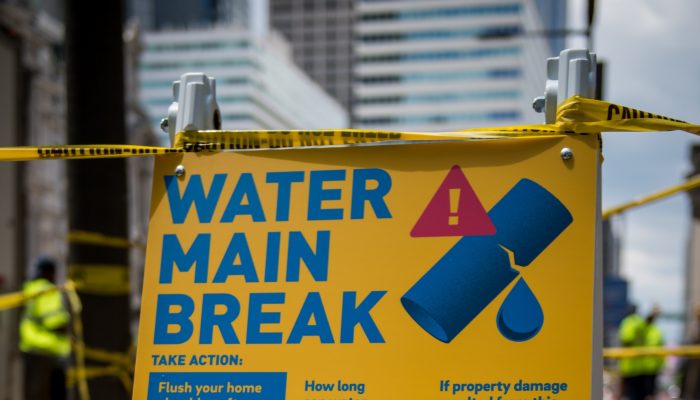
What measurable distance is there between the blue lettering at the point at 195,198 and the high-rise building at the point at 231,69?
154m

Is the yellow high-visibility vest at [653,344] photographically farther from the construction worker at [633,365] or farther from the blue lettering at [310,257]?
the blue lettering at [310,257]

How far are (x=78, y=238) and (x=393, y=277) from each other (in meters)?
4.05

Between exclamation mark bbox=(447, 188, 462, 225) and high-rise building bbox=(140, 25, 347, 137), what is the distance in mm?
154514

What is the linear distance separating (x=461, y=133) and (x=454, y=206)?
215mm

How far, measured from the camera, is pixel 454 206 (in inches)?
120

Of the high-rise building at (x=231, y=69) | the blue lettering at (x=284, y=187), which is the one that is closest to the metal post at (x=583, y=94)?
the blue lettering at (x=284, y=187)

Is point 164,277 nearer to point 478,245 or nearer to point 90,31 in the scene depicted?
point 478,245

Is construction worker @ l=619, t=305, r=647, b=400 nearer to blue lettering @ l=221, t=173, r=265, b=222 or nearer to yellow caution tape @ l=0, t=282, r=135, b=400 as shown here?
yellow caution tape @ l=0, t=282, r=135, b=400

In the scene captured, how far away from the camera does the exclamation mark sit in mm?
3043

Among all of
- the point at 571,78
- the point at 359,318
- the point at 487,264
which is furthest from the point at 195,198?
the point at 571,78

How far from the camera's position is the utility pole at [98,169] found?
6.68 m

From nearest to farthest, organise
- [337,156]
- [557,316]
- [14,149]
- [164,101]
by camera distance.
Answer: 1. [557,316]
2. [337,156]
3. [14,149]
4. [164,101]

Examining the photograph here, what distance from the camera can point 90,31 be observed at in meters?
7.02

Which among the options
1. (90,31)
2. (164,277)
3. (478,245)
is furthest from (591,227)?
(90,31)
